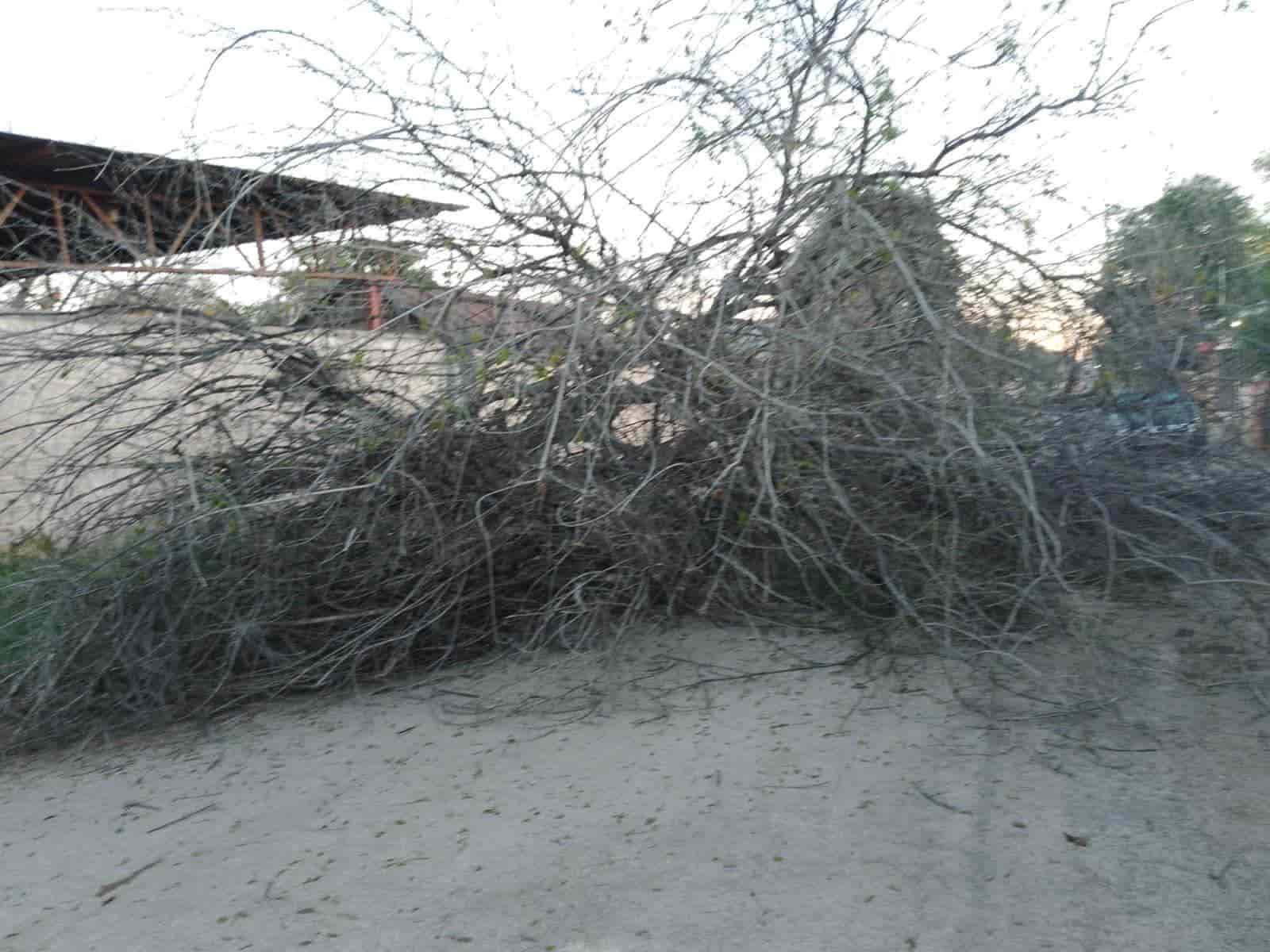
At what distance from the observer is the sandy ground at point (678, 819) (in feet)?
11.2

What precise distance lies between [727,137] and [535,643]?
9.87ft

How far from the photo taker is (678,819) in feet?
13.8

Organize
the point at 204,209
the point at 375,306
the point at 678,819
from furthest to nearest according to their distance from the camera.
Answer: the point at 204,209 < the point at 375,306 < the point at 678,819

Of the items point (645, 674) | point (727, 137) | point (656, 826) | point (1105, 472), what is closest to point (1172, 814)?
point (656, 826)

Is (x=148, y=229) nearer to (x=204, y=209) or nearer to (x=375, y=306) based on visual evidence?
(x=204, y=209)

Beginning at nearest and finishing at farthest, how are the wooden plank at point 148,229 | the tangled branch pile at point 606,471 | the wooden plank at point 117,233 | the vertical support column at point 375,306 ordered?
1. the tangled branch pile at point 606,471
2. the wooden plank at point 117,233
3. the vertical support column at point 375,306
4. the wooden plank at point 148,229

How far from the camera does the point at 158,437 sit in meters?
6.61

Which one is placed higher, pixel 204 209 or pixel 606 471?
pixel 204 209

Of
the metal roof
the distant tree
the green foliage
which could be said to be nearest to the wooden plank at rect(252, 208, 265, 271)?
the metal roof

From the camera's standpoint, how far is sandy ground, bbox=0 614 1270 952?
342 centimetres

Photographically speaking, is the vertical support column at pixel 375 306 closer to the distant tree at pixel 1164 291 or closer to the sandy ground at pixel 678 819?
the sandy ground at pixel 678 819

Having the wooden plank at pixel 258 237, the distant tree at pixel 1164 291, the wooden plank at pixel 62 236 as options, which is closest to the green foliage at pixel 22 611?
the wooden plank at pixel 62 236

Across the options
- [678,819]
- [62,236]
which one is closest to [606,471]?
[678,819]

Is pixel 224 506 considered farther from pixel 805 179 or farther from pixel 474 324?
pixel 805 179
